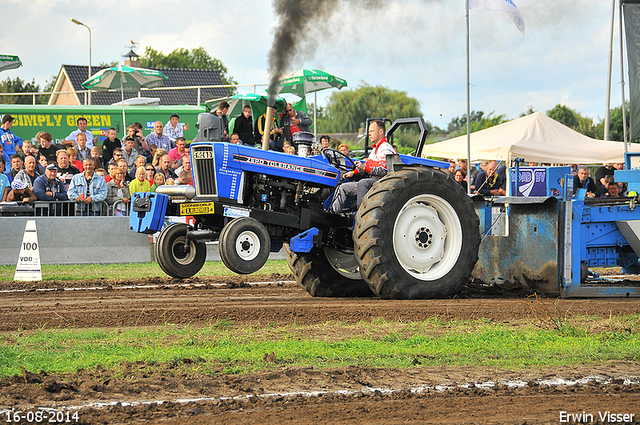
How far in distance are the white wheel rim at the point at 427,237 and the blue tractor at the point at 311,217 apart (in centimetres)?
1

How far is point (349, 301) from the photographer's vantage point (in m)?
8.22

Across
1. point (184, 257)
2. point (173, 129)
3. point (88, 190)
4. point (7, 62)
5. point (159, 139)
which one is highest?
point (7, 62)

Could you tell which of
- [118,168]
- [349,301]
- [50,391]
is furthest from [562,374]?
[118,168]

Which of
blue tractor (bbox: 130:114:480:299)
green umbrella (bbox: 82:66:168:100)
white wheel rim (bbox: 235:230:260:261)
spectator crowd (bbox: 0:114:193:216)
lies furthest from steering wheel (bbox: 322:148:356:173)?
green umbrella (bbox: 82:66:168:100)

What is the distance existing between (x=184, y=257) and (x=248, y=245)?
87 centimetres

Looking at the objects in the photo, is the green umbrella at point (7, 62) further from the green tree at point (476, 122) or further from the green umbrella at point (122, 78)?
the green tree at point (476, 122)

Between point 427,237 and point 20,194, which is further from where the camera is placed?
point 20,194

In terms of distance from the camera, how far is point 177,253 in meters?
7.85

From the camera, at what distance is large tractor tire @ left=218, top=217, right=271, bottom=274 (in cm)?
727

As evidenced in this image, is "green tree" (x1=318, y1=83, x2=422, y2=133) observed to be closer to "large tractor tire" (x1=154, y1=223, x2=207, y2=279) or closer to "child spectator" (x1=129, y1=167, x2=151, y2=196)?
"child spectator" (x1=129, y1=167, x2=151, y2=196)

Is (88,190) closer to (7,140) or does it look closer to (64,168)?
(64,168)

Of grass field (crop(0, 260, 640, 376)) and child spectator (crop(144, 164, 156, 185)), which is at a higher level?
child spectator (crop(144, 164, 156, 185))

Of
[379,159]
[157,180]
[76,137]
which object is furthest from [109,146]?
[379,159]

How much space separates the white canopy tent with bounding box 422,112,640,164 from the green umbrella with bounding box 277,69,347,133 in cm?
417
